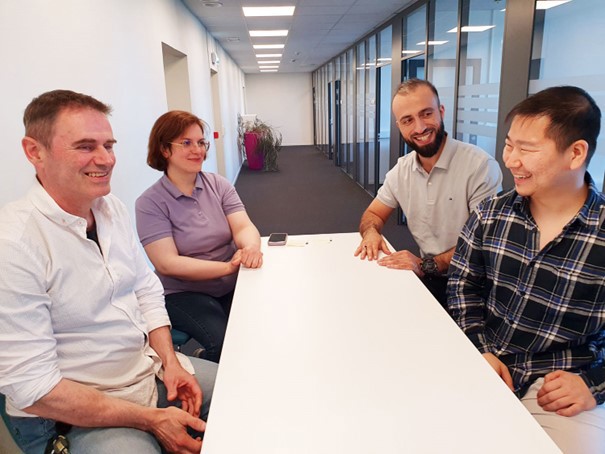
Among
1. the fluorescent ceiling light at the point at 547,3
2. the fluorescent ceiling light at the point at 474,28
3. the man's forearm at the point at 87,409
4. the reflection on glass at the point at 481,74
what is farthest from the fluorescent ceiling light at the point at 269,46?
the man's forearm at the point at 87,409

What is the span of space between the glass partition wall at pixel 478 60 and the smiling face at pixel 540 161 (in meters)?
1.18

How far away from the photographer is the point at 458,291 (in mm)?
1597

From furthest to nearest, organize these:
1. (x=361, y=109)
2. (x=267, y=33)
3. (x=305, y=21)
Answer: (x=361, y=109) < (x=267, y=33) < (x=305, y=21)

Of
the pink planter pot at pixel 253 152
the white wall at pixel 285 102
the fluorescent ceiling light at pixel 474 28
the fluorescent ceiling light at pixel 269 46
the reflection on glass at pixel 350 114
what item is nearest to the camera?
the fluorescent ceiling light at pixel 474 28

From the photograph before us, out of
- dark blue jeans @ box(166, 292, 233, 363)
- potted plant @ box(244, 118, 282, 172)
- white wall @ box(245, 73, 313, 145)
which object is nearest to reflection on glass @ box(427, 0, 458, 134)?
dark blue jeans @ box(166, 292, 233, 363)

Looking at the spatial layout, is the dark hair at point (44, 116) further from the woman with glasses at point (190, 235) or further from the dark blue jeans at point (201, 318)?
the dark blue jeans at point (201, 318)

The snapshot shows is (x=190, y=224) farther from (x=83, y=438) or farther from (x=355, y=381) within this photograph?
(x=355, y=381)

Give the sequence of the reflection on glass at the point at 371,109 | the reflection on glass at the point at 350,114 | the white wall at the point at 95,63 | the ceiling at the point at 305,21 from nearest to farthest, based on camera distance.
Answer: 1. the white wall at the point at 95,63
2. the ceiling at the point at 305,21
3. the reflection on glass at the point at 371,109
4. the reflection on glass at the point at 350,114

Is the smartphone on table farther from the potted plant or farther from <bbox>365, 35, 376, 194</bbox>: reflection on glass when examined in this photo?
the potted plant

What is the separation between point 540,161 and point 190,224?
1440 millimetres

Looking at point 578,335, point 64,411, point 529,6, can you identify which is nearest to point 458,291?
point 578,335

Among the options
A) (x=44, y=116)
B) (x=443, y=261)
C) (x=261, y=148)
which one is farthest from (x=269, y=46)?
(x=44, y=116)

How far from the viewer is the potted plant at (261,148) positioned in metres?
9.96

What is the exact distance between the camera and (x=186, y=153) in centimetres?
197
